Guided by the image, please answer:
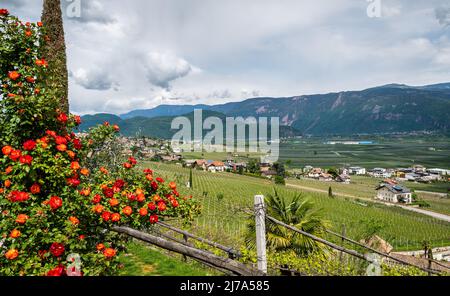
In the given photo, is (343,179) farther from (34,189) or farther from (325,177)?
(34,189)

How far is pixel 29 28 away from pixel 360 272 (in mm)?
8571

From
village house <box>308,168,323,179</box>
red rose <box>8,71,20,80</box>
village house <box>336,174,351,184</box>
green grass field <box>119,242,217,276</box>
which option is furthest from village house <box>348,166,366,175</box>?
red rose <box>8,71,20,80</box>

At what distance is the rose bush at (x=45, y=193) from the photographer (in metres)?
2.97

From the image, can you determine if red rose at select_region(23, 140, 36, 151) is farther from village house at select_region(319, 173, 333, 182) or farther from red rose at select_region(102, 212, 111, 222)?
village house at select_region(319, 173, 333, 182)

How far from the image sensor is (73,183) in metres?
3.40

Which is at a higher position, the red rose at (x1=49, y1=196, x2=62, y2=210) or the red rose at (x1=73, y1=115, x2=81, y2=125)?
the red rose at (x1=73, y1=115, x2=81, y2=125)

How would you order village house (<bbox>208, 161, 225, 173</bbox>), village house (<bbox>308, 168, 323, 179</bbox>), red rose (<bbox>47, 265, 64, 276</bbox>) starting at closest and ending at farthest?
red rose (<bbox>47, 265, 64, 276</bbox>) → village house (<bbox>208, 161, 225, 173</bbox>) → village house (<bbox>308, 168, 323, 179</bbox>)

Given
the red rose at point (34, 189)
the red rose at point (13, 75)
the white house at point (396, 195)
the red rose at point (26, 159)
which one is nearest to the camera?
the red rose at point (26, 159)

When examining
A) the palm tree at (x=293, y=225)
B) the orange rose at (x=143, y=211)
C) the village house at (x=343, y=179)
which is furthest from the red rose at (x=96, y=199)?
the village house at (x=343, y=179)

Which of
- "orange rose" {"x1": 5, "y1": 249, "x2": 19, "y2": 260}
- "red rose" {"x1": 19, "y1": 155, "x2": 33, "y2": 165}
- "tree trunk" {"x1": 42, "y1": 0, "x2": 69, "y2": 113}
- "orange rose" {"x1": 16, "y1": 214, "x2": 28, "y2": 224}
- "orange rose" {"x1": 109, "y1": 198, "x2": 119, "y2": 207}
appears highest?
"tree trunk" {"x1": 42, "y1": 0, "x2": 69, "y2": 113}

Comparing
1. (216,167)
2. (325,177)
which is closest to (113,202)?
(216,167)

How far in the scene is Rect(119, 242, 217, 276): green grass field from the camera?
5.60m

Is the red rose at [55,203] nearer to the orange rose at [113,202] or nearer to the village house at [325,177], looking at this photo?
the orange rose at [113,202]

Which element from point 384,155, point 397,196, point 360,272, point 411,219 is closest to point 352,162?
point 384,155
